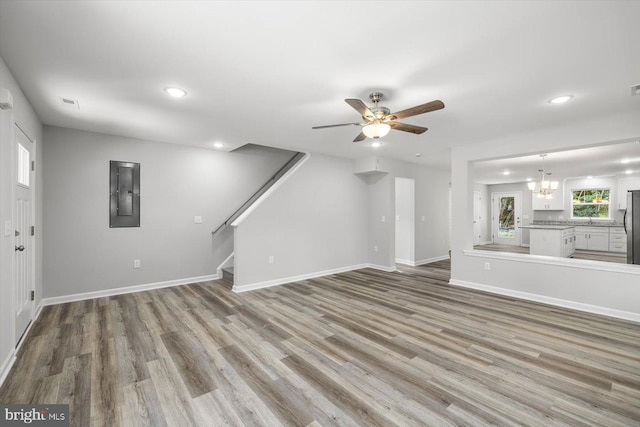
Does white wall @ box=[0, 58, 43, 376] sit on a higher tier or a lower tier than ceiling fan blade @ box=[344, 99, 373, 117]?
lower

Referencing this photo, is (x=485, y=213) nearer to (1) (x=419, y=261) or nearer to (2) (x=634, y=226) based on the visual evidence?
(1) (x=419, y=261)

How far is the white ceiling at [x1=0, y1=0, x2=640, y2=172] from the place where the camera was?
1.70 metres

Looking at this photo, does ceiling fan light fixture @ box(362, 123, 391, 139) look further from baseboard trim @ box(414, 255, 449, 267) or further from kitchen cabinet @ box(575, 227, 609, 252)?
kitchen cabinet @ box(575, 227, 609, 252)

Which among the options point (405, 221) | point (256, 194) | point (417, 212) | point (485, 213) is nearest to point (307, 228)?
point (256, 194)

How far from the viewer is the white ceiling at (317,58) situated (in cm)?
170

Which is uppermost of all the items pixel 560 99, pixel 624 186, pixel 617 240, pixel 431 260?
pixel 560 99

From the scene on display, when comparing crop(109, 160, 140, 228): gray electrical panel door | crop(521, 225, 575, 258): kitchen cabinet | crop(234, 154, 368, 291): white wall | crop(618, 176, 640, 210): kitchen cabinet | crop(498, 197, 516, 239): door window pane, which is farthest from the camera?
crop(498, 197, 516, 239): door window pane

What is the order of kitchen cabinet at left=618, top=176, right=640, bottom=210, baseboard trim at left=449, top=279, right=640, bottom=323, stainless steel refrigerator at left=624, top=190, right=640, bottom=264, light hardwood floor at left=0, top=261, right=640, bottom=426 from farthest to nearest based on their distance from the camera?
kitchen cabinet at left=618, top=176, right=640, bottom=210 → stainless steel refrigerator at left=624, top=190, right=640, bottom=264 → baseboard trim at left=449, top=279, right=640, bottom=323 → light hardwood floor at left=0, top=261, right=640, bottom=426

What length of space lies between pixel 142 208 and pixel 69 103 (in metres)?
1.91

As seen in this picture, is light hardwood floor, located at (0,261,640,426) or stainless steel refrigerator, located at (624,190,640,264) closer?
light hardwood floor, located at (0,261,640,426)

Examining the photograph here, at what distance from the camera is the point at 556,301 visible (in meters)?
3.96

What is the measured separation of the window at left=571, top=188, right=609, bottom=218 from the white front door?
13009mm

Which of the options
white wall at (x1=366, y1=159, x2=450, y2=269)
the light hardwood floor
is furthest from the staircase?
white wall at (x1=366, y1=159, x2=450, y2=269)

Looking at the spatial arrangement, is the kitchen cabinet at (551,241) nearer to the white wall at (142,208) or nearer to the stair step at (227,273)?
the white wall at (142,208)
